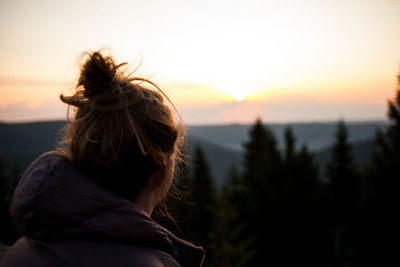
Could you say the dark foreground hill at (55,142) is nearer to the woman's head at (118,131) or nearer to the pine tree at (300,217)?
the woman's head at (118,131)

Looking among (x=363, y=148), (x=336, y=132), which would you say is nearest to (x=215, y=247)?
(x=336, y=132)

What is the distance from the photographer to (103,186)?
4.79ft

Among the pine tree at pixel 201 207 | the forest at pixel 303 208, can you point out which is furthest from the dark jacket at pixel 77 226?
the pine tree at pixel 201 207

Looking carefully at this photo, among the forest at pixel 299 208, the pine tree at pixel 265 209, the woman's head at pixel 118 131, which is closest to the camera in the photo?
the woman's head at pixel 118 131

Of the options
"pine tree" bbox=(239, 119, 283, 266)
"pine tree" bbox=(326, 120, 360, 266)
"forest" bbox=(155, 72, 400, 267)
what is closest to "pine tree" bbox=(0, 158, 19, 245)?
"forest" bbox=(155, 72, 400, 267)

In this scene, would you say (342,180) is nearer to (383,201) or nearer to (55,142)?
(383,201)

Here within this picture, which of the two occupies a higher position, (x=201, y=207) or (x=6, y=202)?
(x=6, y=202)

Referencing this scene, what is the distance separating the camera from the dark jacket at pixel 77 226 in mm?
1264

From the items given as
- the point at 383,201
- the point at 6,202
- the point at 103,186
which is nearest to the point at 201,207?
the point at 6,202

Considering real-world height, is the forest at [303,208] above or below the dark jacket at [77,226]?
below

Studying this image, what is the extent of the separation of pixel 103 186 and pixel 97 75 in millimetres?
557

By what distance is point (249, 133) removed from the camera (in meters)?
33.5

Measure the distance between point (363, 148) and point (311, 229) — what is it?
11591cm

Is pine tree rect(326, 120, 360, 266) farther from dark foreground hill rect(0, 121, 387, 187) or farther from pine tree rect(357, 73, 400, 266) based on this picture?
pine tree rect(357, 73, 400, 266)
